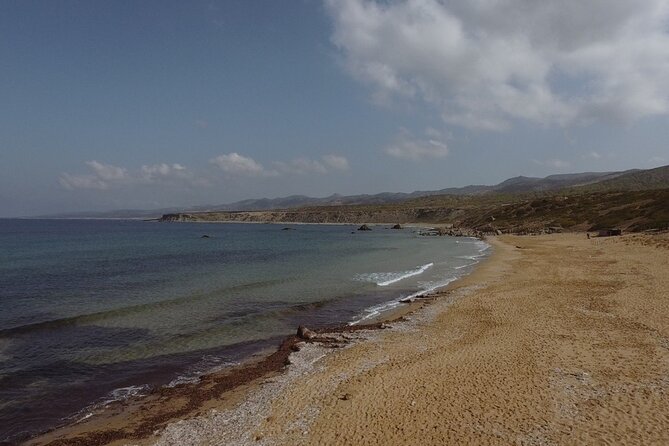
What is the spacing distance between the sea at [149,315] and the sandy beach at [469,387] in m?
2.85

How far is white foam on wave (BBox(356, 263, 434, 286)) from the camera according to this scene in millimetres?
33519

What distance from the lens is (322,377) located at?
45.9 ft

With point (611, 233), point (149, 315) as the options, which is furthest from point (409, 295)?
point (611, 233)

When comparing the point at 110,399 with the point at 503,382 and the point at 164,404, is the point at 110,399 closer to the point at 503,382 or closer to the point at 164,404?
the point at 164,404

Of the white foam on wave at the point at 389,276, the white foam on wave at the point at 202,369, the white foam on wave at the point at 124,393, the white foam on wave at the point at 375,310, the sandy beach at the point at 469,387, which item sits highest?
the sandy beach at the point at 469,387

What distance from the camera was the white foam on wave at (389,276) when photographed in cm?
3352

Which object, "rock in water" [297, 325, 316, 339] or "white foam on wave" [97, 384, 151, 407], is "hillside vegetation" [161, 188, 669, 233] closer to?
"rock in water" [297, 325, 316, 339]

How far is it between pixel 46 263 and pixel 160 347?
36.2 m

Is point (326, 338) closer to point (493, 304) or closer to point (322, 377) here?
point (322, 377)

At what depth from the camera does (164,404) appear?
1271cm


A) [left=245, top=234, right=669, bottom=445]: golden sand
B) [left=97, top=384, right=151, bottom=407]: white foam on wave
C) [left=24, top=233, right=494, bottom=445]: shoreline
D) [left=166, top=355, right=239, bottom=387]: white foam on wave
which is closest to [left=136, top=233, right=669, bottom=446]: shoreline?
[left=245, top=234, right=669, bottom=445]: golden sand

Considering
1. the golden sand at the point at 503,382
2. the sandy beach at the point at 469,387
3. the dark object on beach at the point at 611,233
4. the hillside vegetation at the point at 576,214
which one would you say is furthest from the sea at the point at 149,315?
the hillside vegetation at the point at 576,214

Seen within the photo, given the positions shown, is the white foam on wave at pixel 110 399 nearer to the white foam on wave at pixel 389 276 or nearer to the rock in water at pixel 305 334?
the rock in water at pixel 305 334

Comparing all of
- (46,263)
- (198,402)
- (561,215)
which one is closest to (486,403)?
(198,402)
